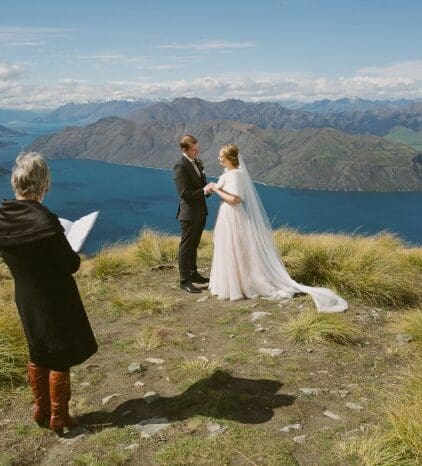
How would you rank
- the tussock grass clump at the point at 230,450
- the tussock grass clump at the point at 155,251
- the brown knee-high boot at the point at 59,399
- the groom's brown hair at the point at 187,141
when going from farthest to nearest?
the tussock grass clump at the point at 155,251 → the groom's brown hair at the point at 187,141 → the brown knee-high boot at the point at 59,399 → the tussock grass clump at the point at 230,450

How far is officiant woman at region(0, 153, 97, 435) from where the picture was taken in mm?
4094

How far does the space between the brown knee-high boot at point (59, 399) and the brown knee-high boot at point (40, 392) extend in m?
0.15

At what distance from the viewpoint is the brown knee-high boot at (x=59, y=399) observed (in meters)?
4.67

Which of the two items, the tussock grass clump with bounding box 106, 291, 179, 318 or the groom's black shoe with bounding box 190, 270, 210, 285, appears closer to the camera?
the tussock grass clump with bounding box 106, 291, 179, 318

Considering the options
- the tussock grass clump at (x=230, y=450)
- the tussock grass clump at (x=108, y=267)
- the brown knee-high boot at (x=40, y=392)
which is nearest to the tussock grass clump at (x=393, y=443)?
the tussock grass clump at (x=230, y=450)

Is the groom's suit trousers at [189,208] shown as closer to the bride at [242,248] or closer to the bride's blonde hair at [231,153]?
the bride at [242,248]

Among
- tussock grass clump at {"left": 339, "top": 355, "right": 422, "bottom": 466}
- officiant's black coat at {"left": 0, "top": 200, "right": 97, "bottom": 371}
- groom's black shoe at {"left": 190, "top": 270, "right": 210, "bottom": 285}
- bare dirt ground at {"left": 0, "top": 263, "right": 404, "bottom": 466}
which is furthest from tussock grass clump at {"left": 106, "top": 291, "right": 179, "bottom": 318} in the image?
tussock grass clump at {"left": 339, "top": 355, "right": 422, "bottom": 466}

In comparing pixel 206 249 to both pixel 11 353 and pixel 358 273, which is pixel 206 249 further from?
pixel 11 353

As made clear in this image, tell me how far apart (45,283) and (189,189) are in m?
5.83

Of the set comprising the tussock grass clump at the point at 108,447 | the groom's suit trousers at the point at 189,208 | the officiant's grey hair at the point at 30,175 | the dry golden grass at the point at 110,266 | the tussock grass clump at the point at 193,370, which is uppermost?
the officiant's grey hair at the point at 30,175

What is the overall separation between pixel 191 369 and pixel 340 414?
2.09 meters

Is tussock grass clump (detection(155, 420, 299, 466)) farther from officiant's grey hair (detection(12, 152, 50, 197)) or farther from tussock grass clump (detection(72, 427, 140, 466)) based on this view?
officiant's grey hair (detection(12, 152, 50, 197))

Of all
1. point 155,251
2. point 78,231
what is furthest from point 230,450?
point 155,251

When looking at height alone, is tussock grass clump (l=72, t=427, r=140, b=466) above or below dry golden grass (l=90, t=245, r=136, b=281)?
above
